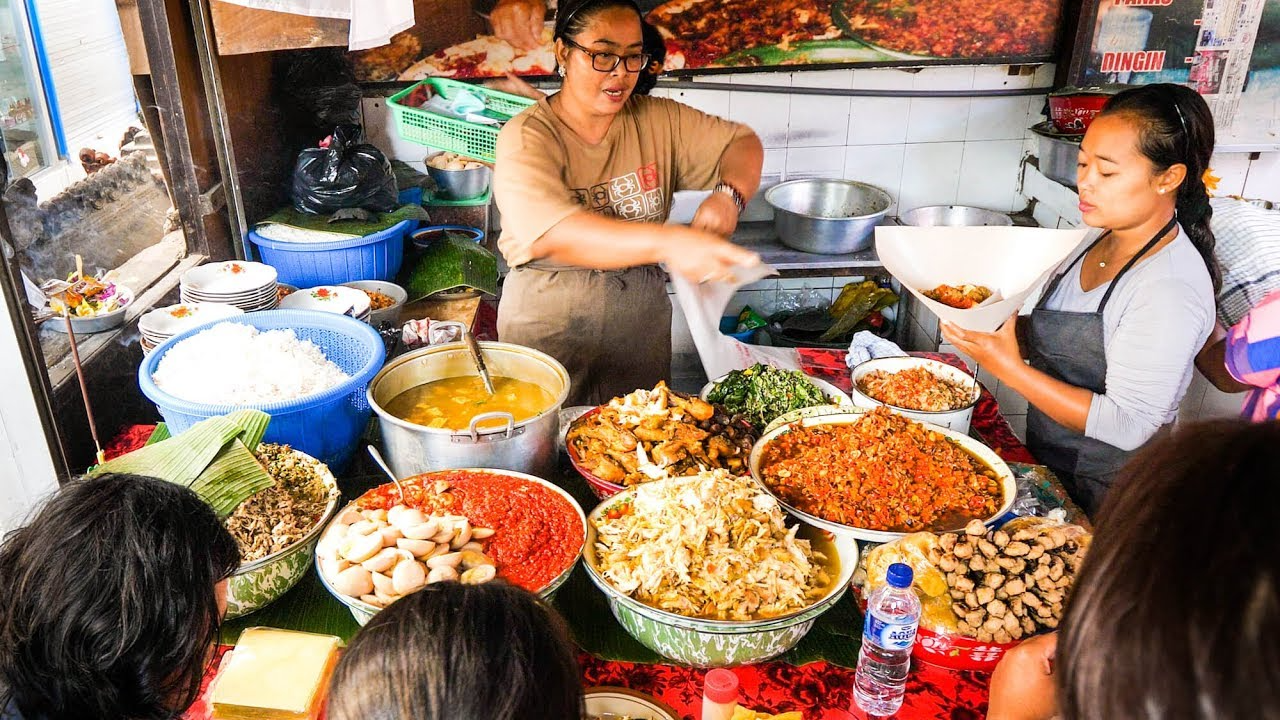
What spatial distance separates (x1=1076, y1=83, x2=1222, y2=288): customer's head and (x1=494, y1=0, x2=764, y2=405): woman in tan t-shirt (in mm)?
980

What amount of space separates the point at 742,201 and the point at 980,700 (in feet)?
5.65

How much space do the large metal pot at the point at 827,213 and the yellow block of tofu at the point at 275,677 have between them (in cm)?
348

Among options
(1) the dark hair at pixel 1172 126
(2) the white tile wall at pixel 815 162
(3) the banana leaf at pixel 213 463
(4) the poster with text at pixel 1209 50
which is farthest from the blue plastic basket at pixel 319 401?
(4) the poster with text at pixel 1209 50

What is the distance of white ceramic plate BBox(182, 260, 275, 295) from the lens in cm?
297

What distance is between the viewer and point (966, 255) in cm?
239

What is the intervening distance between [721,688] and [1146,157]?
173 centimetres

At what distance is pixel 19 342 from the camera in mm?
2156

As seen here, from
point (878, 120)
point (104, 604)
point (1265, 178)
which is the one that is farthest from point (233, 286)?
point (1265, 178)

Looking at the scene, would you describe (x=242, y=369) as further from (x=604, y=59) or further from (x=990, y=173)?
(x=990, y=173)

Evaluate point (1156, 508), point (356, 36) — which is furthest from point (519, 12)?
point (1156, 508)

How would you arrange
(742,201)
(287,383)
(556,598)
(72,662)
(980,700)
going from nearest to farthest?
(72,662)
(980,700)
(556,598)
(287,383)
(742,201)

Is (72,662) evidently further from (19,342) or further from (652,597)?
(19,342)

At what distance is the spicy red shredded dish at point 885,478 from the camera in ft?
5.97

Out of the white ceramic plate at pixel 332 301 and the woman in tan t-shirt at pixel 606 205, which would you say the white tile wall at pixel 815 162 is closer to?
the woman in tan t-shirt at pixel 606 205
